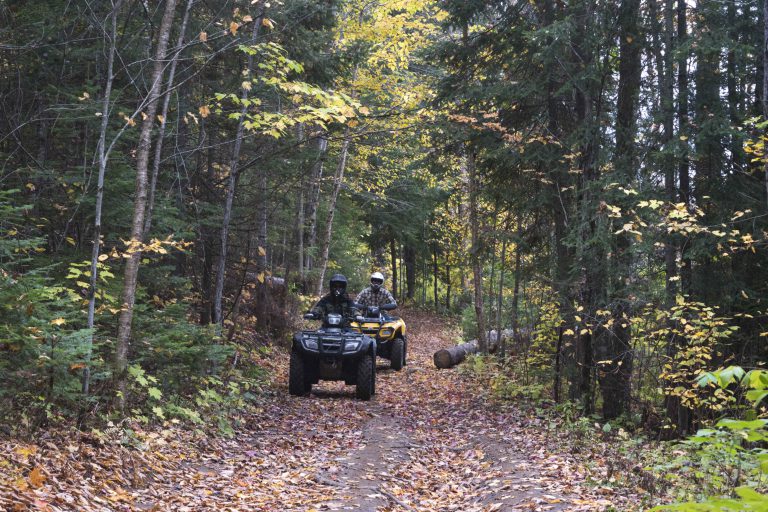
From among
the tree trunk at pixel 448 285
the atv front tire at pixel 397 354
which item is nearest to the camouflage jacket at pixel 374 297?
the atv front tire at pixel 397 354

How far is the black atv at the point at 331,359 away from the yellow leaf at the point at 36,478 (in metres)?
6.57

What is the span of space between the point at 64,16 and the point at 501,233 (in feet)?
26.0

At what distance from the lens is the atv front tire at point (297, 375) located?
452 inches

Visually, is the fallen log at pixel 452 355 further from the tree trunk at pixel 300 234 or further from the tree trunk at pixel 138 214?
the tree trunk at pixel 138 214

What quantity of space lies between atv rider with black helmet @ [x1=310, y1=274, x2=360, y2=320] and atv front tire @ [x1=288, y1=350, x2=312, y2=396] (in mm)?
1214

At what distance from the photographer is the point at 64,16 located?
867 centimetres

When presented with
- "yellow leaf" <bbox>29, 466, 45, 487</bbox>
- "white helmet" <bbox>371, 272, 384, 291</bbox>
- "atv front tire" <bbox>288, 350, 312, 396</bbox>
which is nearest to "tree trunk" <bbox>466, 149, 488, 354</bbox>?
"white helmet" <bbox>371, 272, 384, 291</bbox>

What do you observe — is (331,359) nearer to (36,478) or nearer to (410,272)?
(36,478)

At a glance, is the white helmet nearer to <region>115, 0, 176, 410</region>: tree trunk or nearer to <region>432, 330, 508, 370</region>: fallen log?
<region>432, 330, 508, 370</region>: fallen log

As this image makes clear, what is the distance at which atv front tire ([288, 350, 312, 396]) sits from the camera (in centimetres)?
1147

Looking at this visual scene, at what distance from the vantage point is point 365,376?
1158 cm

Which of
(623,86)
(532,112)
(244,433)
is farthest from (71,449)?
(532,112)

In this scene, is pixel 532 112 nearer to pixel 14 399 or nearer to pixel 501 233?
pixel 501 233

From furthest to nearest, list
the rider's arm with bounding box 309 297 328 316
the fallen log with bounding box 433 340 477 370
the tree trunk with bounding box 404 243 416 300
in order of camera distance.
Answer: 1. the tree trunk with bounding box 404 243 416 300
2. the fallen log with bounding box 433 340 477 370
3. the rider's arm with bounding box 309 297 328 316
